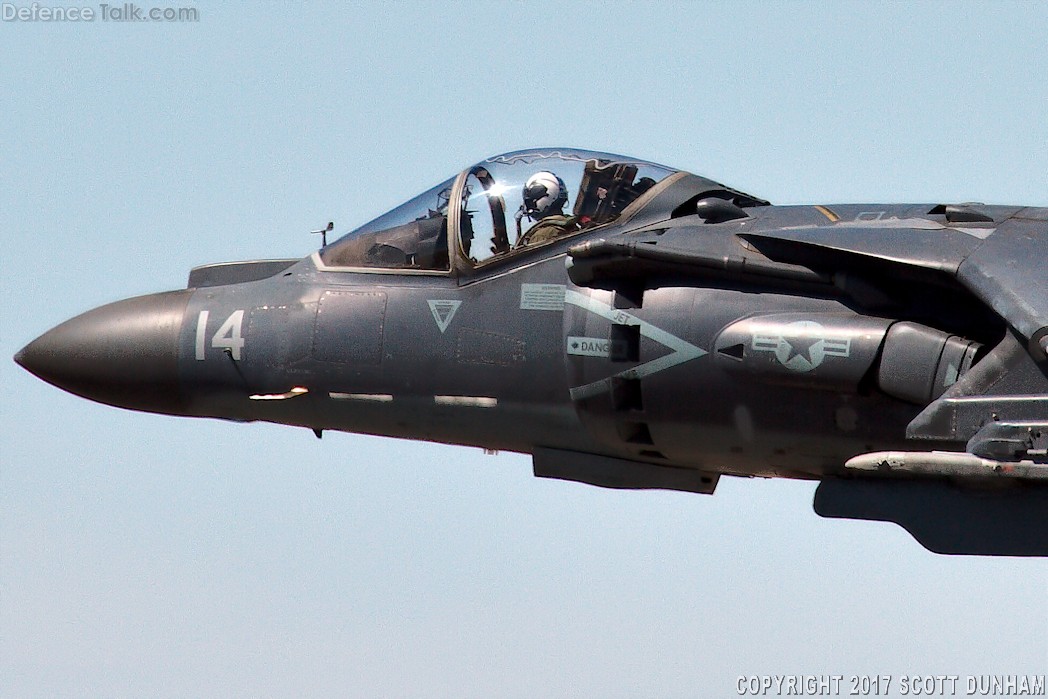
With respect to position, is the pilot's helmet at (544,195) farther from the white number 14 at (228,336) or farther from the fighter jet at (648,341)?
the white number 14 at (228,336)

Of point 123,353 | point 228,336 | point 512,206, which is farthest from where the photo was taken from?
point 123,353

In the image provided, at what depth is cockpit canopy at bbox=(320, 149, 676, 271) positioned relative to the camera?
40.3 feet

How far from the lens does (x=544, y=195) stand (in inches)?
490

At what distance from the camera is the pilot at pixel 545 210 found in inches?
481

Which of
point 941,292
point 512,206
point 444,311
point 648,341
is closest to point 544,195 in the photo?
point 512,206

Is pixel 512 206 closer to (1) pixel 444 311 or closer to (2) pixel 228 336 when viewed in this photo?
(1) pixel 444 311

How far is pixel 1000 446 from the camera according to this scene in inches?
347

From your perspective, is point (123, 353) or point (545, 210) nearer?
point (545, 210)

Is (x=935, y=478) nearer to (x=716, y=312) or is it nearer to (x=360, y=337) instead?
(x=716, y=312)

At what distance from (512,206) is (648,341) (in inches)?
78.8

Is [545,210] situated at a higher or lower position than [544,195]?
lower

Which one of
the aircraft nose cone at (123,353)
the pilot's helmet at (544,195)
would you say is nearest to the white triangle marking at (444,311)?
the pilot's helmet at (544,195)

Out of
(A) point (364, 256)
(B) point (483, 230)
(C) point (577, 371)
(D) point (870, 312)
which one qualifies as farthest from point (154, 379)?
(D) point (870, 312)

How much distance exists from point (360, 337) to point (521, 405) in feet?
5.06
